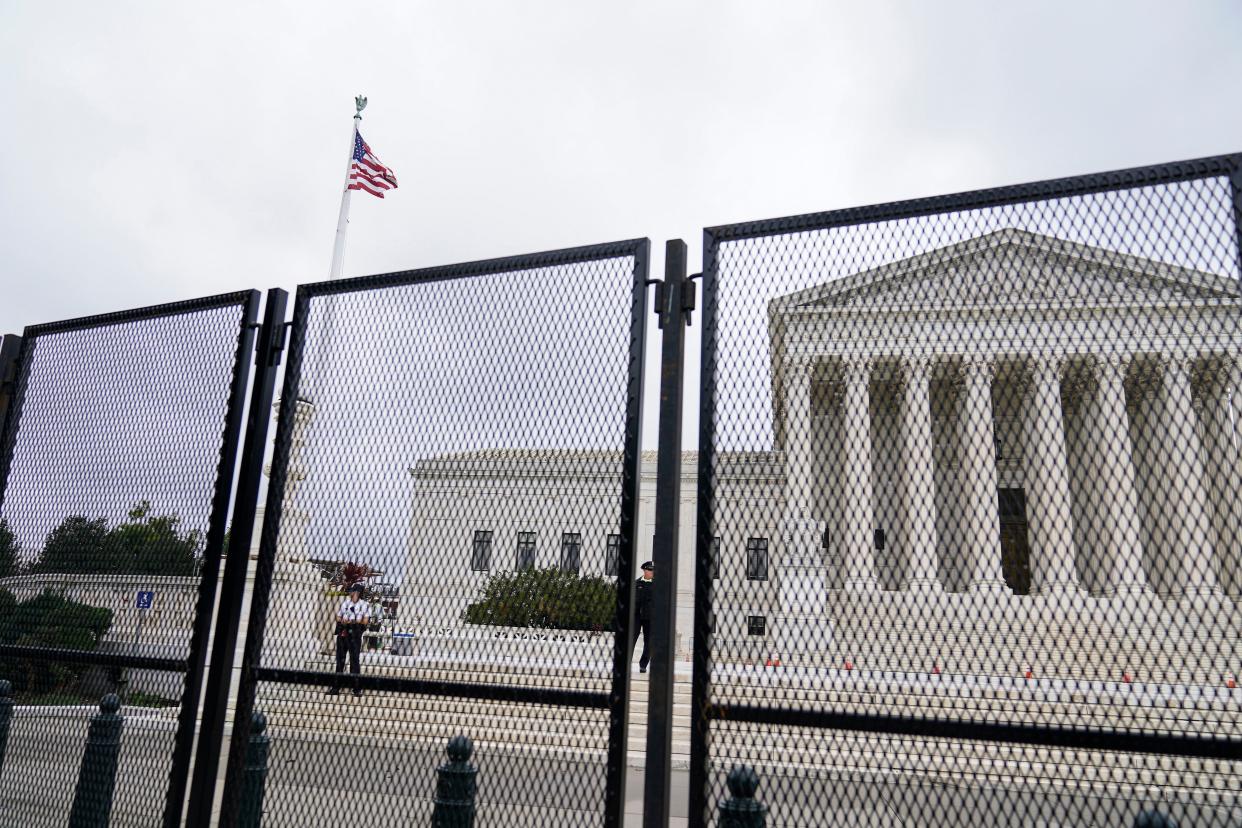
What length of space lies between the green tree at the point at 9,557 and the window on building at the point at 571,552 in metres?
3.02

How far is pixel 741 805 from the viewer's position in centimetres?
296

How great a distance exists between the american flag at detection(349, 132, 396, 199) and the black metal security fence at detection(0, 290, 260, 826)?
2094 centimetres

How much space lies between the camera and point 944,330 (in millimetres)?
3035

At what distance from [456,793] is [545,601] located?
39.7 inches

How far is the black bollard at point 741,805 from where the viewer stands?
9.67 ft

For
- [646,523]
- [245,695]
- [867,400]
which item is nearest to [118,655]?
[245,695]

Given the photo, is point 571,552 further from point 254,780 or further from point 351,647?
point 254,780

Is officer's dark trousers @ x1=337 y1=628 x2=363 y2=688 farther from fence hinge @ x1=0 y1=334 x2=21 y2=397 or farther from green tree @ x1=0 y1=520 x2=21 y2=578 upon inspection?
fence hinge @ x1=0 y1=334 x2=21 y2=397

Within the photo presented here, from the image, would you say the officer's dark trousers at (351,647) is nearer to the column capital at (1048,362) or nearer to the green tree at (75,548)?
the green tree at (75,548)

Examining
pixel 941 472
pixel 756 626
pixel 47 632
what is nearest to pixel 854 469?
pixel 941 472

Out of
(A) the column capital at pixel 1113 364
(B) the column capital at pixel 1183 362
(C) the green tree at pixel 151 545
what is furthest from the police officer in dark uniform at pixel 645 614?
(C) the green tree at pixel 151 545

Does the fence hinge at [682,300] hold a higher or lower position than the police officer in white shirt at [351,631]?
higher

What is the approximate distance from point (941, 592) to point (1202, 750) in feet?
2.60

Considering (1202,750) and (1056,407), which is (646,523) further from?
Result: (1202,750)
